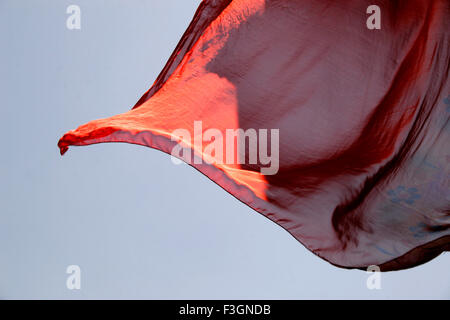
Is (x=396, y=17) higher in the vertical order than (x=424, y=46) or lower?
higher

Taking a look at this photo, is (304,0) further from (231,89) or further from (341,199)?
(341,199)

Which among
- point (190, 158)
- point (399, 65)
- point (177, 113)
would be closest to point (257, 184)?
point (190, 158)

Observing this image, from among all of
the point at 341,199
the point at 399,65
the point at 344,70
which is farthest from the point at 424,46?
the point at 341,199

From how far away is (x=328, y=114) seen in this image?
146cm

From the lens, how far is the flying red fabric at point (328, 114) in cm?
126

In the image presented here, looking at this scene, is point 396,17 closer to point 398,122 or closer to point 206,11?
point 398,122

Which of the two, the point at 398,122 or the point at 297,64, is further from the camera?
the point at 297,64

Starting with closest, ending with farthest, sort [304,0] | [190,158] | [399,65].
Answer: [190,158], [399,65], [304,0]

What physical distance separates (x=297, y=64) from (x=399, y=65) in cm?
28

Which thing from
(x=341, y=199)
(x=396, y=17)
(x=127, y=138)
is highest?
(x=396, y=17)

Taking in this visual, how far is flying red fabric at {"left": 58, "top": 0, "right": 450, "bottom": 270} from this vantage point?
1257 mm

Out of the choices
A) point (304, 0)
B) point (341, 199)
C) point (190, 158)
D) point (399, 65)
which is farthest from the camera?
point (304, 0)

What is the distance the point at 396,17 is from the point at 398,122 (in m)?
0.32

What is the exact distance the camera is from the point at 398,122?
140 centimetres
